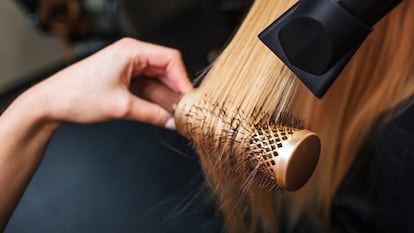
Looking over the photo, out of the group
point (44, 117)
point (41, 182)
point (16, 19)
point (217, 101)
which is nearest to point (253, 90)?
point (217, 101)

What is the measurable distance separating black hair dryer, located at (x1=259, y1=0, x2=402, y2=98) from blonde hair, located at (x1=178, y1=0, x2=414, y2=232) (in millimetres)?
53

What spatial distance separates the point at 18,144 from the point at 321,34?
450 mm

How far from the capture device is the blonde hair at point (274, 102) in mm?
530

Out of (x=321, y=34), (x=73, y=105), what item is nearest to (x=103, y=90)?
(x=73, y=105)

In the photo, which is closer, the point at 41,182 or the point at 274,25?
the point at 274,25

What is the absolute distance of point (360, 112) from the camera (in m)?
0.63

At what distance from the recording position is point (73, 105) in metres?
0.69

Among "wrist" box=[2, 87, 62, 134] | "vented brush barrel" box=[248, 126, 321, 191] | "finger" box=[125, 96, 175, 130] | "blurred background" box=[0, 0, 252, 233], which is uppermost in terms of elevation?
"vented brush barrel" box=[248, 126, 321, 191]

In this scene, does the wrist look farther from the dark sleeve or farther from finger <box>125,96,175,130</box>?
the dark sleeve

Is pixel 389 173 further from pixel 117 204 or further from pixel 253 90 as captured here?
pixel 117 204

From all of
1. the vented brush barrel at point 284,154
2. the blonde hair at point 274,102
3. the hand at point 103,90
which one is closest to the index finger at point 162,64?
the hand at point 103,90

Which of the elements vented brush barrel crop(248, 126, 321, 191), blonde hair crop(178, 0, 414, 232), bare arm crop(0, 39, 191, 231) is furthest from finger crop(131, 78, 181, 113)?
vented brush barrel crop(248, 126, 321, 191)

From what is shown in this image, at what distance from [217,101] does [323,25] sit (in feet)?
0.51

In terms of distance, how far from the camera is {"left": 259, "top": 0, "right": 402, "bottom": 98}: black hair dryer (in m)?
0.43
